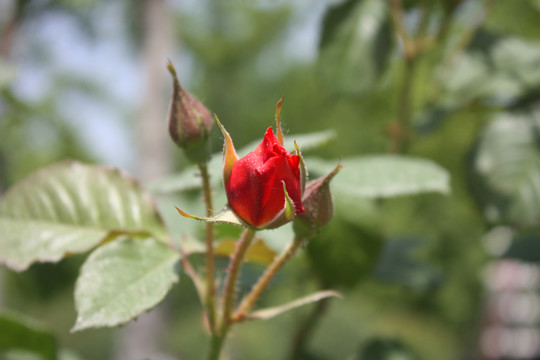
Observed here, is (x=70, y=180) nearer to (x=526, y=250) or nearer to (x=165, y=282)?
(x=165, y=282)

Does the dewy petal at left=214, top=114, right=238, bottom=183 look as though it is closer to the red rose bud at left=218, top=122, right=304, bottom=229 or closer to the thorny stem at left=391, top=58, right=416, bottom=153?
the red rose bud at left=218, top=122, right=304, bottom=229

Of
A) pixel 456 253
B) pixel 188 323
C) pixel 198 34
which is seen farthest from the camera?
pixel 198 34

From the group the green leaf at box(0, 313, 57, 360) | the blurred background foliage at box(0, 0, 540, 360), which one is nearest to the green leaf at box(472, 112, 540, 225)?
the blurred background foliage at box(0, 0, 540, 360)

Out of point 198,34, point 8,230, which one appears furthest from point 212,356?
point 198,34

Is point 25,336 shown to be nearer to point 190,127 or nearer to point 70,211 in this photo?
point 70,211

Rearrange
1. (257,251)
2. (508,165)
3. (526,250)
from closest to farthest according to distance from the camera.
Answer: (257,251) < (508,165) < (526,250)

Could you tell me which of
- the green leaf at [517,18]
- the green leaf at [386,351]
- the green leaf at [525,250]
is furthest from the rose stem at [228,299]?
the green leaf at [517,18]

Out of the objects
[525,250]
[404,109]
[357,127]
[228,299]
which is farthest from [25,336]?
[357,127]
